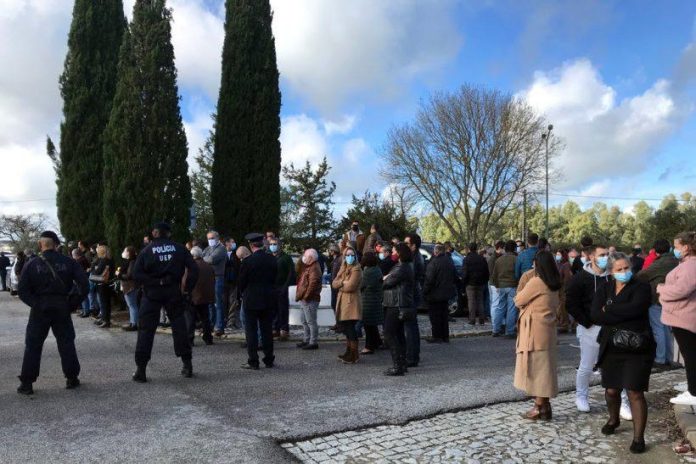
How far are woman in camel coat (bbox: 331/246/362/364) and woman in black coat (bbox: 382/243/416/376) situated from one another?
0.58 m

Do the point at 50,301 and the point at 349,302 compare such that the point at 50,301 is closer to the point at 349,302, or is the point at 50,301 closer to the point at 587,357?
the point at 349,302

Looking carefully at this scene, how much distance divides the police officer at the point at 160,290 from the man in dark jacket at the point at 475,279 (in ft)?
23.4

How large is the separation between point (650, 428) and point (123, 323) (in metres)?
10.5

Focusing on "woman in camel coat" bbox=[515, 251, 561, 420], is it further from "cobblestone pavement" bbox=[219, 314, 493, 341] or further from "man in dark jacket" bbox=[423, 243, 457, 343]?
"cobblestone pavement" bbox=[219, 314, 493, 341]

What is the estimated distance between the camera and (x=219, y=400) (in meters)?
6.13

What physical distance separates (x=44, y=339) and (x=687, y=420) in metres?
6.70

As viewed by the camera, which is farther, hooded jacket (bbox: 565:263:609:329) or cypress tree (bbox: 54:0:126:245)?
cypress tree (bbox: 54:0:126:245)

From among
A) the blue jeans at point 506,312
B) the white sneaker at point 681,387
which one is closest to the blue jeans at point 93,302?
the blue jeans at point 506,312

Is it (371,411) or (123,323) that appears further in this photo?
(123,323)

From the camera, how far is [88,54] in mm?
16047

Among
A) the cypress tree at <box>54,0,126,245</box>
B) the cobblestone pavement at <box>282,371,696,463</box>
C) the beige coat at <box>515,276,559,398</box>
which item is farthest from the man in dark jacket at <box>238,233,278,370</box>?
the cypress tree at <box>54,0,126,245</box>

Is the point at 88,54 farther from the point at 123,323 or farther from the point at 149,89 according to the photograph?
the point at 123,323

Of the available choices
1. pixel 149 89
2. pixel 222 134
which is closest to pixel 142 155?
pixel 149 89

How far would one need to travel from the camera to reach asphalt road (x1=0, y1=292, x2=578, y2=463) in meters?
4.66
